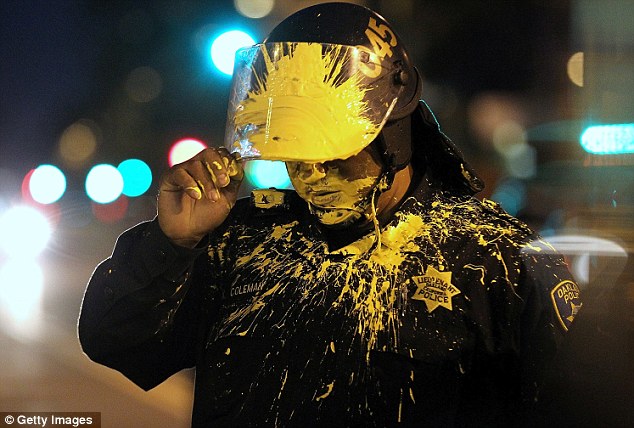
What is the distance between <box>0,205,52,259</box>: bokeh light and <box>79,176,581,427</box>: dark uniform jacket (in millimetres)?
17109

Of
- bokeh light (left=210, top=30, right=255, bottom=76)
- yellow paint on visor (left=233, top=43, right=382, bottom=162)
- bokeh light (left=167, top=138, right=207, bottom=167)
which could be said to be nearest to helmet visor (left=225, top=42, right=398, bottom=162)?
yellow paint on visor (left=233, top=43, right=382, bottom=162)

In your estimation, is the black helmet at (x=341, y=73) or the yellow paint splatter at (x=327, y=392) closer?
the yellow paint splatter at (x=327, y=392)

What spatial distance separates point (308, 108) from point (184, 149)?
43.6 ft

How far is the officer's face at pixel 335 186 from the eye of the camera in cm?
257

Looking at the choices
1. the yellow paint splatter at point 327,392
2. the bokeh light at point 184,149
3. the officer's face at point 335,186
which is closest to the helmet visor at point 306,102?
the officer's face at point 335,186

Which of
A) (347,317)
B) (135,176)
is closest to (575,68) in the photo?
(347,317)

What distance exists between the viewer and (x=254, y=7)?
979 cm

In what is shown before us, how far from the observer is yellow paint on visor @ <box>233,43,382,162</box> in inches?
96.0

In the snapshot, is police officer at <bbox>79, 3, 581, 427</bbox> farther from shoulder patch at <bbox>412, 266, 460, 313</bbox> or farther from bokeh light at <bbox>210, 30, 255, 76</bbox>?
bokeh light at <bbox>210, 30, 255, 76</bbox>

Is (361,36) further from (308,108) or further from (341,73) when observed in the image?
(308,108)

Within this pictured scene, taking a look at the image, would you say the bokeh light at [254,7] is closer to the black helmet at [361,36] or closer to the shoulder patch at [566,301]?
the black helmet at [361,36]

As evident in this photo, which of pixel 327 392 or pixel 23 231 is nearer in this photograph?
pixel 327 392

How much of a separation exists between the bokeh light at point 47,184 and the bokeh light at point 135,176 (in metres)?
2.77

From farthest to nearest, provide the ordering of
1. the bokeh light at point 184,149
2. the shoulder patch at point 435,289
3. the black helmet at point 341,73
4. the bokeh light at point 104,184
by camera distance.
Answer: the bokeh light at point 104,184 → the bokeh light at point 184,149 → the black helmet at point 341,73 → the shoulder patch at point 435,289
